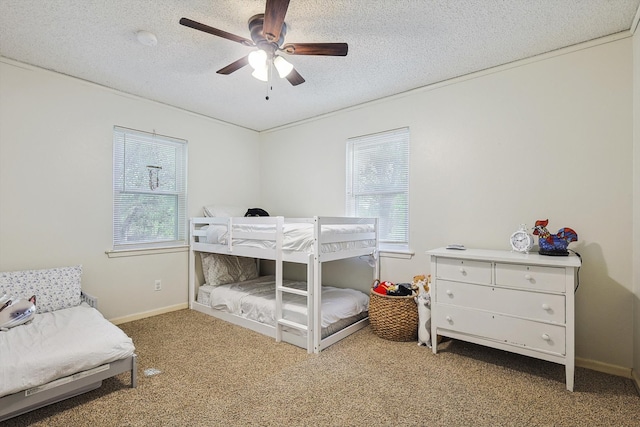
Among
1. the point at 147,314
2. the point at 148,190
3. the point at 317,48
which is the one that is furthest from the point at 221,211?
the point at 317,48

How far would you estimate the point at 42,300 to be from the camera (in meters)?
2.57

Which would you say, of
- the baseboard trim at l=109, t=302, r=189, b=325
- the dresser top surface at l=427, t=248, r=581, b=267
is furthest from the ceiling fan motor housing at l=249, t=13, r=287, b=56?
the baseboard trim at l=109, t=302, r=189, b=325

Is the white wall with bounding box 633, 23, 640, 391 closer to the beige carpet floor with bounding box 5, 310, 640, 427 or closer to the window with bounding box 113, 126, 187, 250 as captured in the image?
the beige carpet floor with bounding box 5, 310, 640, 427

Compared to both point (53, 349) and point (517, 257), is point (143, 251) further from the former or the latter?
point (517, 257)

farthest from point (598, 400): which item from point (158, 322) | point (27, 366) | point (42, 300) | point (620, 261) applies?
point (42, 300)

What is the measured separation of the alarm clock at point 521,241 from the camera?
2371 millimetres

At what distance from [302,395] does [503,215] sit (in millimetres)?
2156

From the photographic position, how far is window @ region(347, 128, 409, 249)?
335 cm

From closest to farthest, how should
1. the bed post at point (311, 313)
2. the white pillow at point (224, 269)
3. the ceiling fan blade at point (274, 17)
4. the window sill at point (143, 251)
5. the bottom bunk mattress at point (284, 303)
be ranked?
1. the ceiling fan blade at point (274, 17)
2. the bed post at point (311, 313)
3. the bottom bunk mattress at point (284, 303)
4. the window sill at point (143, 251)
5. the white pillow at point (224, 269)

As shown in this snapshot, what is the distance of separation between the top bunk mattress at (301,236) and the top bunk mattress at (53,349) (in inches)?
52.3

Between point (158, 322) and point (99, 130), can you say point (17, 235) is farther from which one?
point (158, 322)

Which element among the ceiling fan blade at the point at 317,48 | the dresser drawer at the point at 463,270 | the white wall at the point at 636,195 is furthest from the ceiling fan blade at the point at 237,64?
the white wall at the point at 636,195

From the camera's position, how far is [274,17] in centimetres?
172

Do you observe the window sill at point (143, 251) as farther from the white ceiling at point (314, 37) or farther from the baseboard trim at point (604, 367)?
the baseboard trim at point (604, 367)
